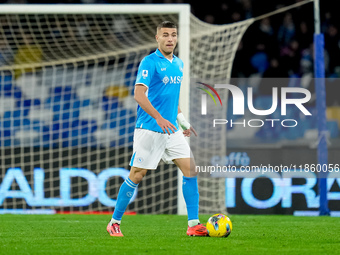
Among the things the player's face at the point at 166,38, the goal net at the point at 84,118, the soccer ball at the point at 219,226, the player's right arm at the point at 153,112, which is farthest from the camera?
the goal net at the point at 84,118

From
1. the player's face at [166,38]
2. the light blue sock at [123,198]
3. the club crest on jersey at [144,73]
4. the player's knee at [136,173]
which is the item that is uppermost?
the player's face at [166,38]

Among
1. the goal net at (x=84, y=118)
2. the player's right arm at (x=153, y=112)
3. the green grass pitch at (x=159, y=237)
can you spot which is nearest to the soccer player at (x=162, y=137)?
the player's right arm at (x=153, y=112)

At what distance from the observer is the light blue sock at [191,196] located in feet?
18.8

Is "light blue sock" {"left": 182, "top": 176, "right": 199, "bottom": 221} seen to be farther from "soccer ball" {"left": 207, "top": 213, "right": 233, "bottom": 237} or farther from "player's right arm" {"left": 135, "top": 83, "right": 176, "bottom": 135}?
"player's right arm" {"left": 135, "top": 83, "right": 176, "bottom": 135}

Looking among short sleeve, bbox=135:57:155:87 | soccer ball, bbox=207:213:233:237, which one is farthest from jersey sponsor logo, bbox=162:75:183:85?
soccer ball, bbox=207:213:233:237

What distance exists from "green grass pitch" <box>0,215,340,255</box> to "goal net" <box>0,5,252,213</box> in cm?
138

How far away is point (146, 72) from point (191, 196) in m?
1.10

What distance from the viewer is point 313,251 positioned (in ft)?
15.4

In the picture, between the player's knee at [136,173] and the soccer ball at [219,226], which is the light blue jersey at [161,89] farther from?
the soccer ball at [219,226]

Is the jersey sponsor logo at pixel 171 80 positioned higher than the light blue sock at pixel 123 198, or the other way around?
the jersey sponsor logo at pixel 171 80

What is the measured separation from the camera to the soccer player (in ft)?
18.6

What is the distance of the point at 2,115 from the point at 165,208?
13.5ft

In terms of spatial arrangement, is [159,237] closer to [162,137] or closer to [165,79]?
[162,137]

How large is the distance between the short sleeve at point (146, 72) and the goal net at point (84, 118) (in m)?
3.34
